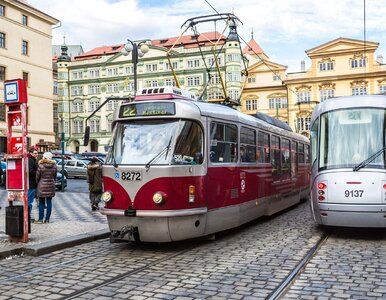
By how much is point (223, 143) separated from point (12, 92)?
13.8 feet

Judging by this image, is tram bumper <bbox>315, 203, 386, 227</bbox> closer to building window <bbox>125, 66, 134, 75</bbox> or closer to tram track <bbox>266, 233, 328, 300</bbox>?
tram track <bbox>266, 233, 328, 300</bbox>

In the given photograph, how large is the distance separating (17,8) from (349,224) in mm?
48766

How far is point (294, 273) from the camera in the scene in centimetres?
677

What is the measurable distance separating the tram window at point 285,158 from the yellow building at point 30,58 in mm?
38737

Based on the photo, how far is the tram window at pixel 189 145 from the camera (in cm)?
847

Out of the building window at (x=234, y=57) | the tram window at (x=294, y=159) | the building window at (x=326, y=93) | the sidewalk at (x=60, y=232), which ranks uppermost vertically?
the building window at (x=234, y=57)

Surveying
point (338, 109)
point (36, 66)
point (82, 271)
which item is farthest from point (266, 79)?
point (82, 271)

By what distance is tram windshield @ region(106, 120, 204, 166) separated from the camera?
8.40 meters

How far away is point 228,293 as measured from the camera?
5.88 m

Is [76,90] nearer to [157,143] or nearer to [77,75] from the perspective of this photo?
[77,75]

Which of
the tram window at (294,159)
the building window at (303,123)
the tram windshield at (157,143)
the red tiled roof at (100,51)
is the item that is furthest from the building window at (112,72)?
the tram windshield at (157,143)

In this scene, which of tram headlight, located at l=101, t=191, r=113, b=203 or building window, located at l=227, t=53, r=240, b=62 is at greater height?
building window, located at l=227, t=53, r=240, b=62

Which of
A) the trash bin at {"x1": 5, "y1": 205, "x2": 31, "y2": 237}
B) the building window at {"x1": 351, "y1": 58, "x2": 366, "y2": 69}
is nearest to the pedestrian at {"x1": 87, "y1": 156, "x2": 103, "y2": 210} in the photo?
the trash bin at {"x1": 5, "y1": 205, "x2": 31, "y2": 237}

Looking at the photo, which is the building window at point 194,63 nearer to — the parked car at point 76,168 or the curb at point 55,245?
the parked car at point 76,168
